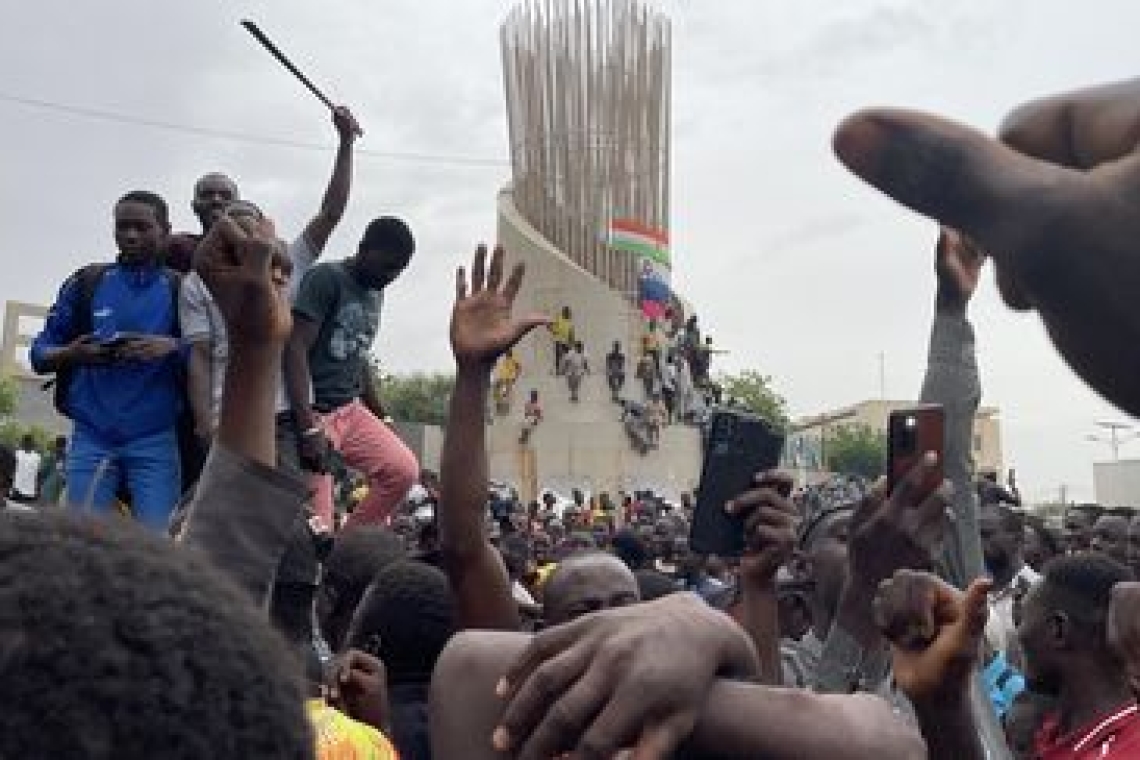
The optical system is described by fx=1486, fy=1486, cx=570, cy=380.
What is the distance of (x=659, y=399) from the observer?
33938 millimetres

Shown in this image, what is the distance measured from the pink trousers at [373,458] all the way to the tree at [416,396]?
59.6 meters

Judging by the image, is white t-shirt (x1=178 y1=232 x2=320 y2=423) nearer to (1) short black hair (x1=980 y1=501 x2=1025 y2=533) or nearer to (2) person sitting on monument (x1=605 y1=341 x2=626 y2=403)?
(1) short black hair (x1=980 y1=501 x2=1025 y2=533)

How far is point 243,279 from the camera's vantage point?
2074mm

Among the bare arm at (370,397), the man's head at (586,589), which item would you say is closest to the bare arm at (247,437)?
the man's head at (586,589)

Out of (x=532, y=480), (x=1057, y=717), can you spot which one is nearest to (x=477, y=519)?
(x=1057, y=717)

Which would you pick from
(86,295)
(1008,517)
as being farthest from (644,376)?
(86,295)

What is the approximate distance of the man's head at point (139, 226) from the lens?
15.5 ft

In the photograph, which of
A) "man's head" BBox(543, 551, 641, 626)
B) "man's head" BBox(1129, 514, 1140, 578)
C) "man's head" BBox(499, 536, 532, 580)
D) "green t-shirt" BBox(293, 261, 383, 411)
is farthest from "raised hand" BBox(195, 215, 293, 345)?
"man's head" BBox(1129, 514, 1140, 578)

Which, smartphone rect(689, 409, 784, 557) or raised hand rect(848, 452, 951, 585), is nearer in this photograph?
raised hand rect(848, 452, 951, 585)

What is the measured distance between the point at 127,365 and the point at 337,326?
104 cm

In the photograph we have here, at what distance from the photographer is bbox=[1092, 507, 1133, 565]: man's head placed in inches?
283

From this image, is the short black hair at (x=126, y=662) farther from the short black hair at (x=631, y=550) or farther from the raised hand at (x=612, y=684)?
the short black hair at (x=631, y=550)

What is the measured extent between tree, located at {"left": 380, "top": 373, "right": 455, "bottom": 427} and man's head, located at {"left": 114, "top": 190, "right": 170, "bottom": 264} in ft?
200

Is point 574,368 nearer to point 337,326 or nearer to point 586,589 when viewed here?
point 337,326
